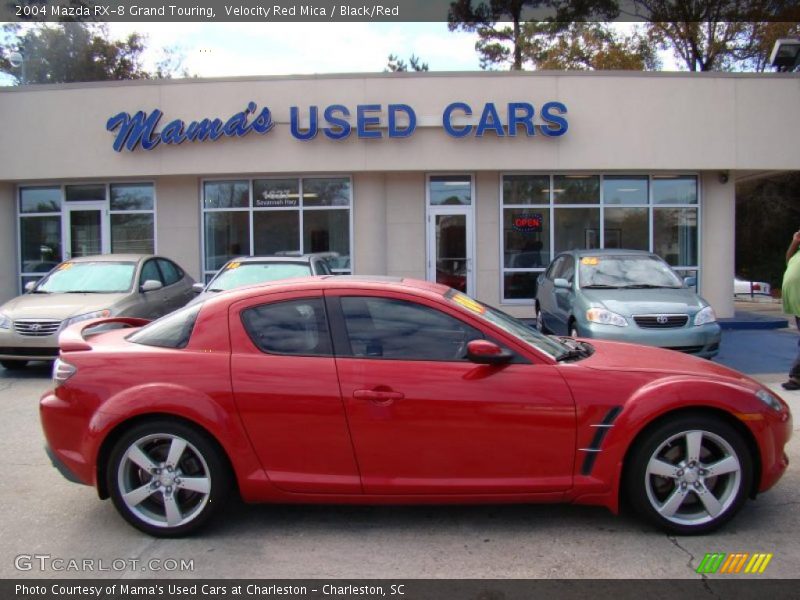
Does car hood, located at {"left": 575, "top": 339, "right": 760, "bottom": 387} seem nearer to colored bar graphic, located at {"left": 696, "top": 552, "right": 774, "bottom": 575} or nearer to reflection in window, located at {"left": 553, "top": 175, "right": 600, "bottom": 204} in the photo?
colored bar graphic, located at {"left": 696, "top": 552, "right": 774, "bottom": 575}

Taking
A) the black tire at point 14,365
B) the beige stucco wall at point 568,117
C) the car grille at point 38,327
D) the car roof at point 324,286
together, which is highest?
the beige stucco wall at point 568,117

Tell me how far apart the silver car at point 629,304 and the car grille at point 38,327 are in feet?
22.0

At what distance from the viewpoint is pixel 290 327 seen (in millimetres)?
3904

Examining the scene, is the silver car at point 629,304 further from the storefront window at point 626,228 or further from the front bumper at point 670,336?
the storefront window at point 626,228

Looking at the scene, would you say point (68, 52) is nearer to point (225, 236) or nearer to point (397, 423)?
point (225, 236)

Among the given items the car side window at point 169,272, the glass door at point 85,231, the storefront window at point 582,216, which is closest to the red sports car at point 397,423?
the car side window at point 169,272

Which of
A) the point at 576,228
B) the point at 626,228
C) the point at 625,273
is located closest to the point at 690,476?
the point at 625,273

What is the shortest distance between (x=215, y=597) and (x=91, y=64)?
32.3m

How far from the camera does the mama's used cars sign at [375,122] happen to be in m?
13.1

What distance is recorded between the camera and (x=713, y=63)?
26.1 m

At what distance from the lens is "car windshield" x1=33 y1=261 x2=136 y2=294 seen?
31.5ft

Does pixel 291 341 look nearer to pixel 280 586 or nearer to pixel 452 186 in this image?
pixel 280 586

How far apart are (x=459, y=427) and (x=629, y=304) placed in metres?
4.96

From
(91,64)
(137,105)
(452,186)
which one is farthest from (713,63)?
(91,64)
